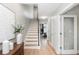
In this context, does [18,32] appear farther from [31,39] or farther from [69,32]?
[69,32]

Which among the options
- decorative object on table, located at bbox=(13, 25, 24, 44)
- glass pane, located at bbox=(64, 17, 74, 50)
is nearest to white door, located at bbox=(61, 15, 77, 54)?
glass pane, located at bbox=(64, 17, 74, 50)

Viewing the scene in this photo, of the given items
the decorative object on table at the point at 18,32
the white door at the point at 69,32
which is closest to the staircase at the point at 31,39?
the decorative object on table at the point at 18,32

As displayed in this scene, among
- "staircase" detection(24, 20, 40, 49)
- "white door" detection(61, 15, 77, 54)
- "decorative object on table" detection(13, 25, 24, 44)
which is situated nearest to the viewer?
"decorative object on table" detection(13, 25, 24, 44)

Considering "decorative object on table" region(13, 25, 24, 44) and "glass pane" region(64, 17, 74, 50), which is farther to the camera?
"glass pane" region(64, 17, 74, 50)

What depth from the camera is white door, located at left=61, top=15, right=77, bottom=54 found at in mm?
3695

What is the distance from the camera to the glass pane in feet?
12.2

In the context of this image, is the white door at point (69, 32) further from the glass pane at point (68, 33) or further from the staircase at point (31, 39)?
the staircase at point (31, 39)

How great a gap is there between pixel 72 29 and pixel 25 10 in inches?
72.6

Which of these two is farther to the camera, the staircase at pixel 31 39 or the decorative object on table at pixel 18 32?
the staircase at pixel 31 39

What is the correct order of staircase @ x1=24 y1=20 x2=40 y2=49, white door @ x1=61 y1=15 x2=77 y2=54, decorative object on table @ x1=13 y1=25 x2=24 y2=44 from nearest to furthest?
1. decorative object on table @ x1=13 y1=25 x2=24 y2=44
2. staircase @ x1=24 y1=20 x2=40 y2=49
3. white door @ x1=61 y1=15 x2=77 y2=54

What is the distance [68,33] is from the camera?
375cm

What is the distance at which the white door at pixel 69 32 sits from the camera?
12.1 feet

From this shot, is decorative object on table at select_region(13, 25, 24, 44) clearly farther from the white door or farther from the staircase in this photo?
the white door

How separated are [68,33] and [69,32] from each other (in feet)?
0.19
